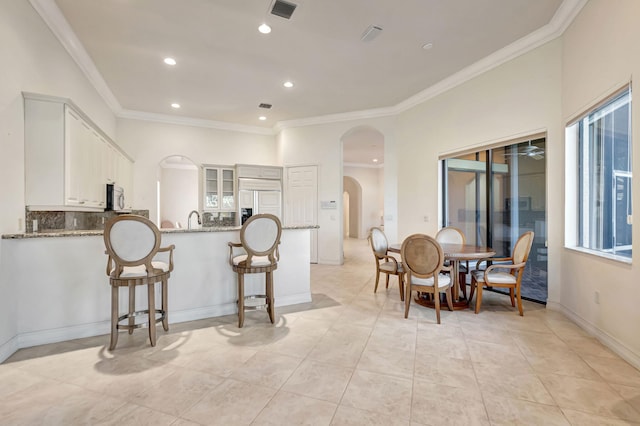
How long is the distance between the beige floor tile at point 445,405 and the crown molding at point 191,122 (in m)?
6.45

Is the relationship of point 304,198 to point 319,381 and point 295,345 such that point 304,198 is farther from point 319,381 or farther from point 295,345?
point 319,381

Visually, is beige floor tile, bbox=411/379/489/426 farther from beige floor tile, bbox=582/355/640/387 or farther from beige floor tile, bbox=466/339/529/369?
beige floor tile, bbox=582/355/640/387

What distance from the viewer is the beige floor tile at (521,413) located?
1639mm

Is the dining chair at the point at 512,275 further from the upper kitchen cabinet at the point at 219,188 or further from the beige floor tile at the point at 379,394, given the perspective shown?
the upper kitchen cabinet at the point at 219,188

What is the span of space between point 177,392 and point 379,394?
4.35 feet

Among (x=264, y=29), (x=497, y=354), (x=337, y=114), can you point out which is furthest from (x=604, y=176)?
(x=337, y=114)

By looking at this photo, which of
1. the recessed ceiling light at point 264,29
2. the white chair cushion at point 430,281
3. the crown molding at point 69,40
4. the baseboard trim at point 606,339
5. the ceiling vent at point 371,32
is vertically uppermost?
the ceiling vent at point 371,32

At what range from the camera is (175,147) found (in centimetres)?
643

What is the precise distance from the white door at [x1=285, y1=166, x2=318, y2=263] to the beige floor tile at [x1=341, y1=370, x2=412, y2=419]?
182 inches

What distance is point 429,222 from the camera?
518 cm

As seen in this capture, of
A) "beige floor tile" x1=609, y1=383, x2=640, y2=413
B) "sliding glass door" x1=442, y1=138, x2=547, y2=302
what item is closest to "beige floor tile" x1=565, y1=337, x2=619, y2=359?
"beige floor tile" x1=609, y1=383, x2=640, y2=413

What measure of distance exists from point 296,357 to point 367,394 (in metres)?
0.70

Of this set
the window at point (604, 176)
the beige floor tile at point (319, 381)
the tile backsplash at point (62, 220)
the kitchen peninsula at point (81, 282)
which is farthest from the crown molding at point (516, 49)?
the tile backsplash at point (62, 220)

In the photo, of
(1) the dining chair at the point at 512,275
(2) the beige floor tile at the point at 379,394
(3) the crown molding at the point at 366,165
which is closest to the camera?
(2) the beige floor tile at the point at 379,394
